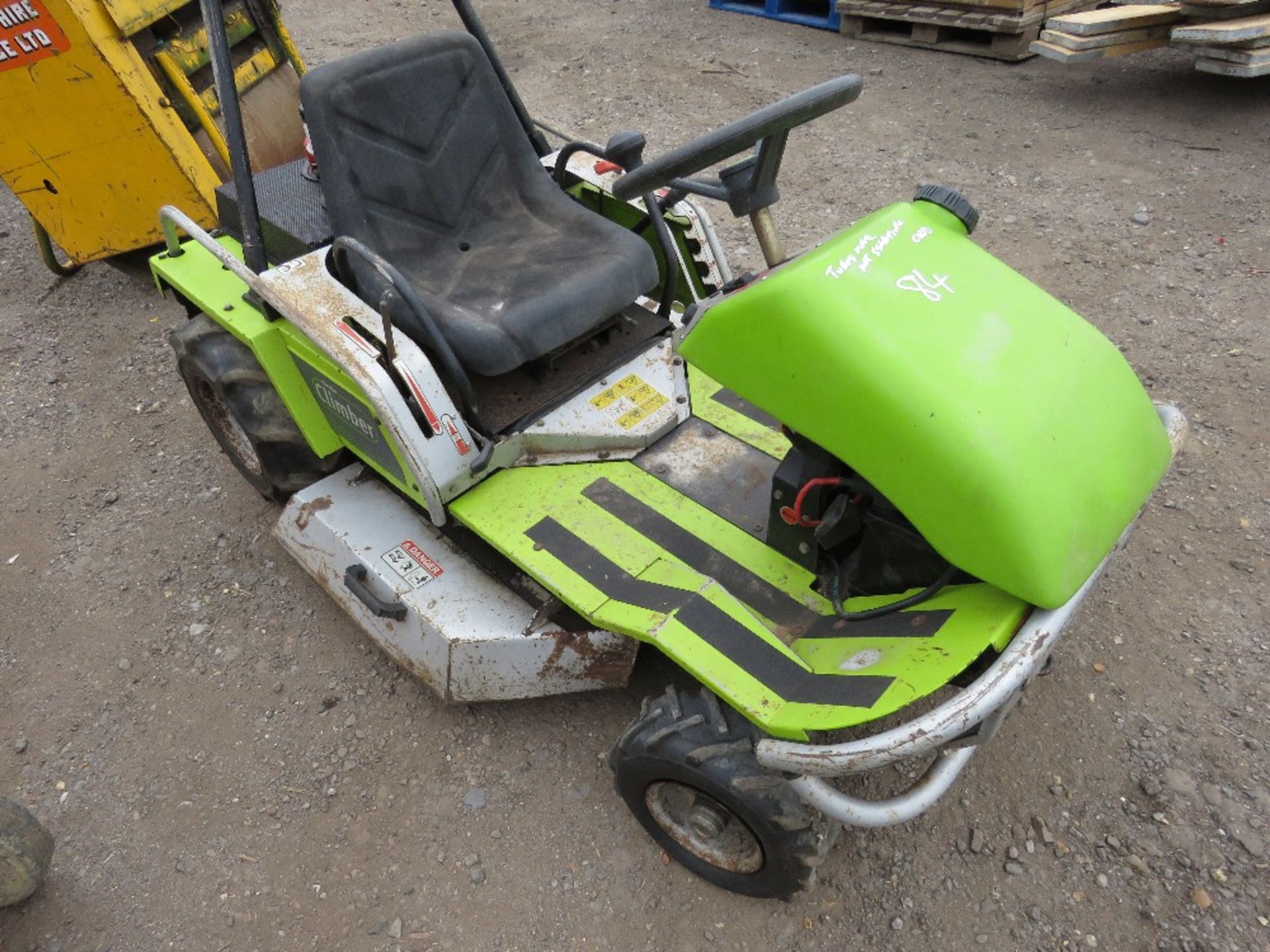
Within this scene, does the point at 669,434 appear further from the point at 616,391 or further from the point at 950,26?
the point at 950,26

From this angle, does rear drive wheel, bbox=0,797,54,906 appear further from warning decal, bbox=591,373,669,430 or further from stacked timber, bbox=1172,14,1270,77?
stacked timber, bbox=1172,14,1270,77

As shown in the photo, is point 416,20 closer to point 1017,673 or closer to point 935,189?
point 935,189

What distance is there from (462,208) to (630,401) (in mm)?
806

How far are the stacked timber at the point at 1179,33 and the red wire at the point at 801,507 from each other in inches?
166

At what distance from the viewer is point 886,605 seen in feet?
5.94

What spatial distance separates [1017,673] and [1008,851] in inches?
32.9

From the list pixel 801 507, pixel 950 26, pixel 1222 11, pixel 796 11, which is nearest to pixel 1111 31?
pixel 1222 11

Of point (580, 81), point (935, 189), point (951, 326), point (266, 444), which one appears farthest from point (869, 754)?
point (580, 81)

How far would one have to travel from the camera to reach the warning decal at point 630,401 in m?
2.39

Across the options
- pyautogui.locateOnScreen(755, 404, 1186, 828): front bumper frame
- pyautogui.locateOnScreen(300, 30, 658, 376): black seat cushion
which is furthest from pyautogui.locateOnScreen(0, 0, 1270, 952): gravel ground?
pyautogui.locateOnScreen(300, 30, 658, 376): black seat cushion

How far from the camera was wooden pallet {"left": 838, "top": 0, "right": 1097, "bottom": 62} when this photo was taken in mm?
5309

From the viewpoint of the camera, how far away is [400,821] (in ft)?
7.13

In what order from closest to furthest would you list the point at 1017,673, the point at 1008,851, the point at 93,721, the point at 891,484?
the point at 1017,673
the point at 891,484
the point at 1008,851
the point at 93,721

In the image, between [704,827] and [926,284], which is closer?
[926,284]
